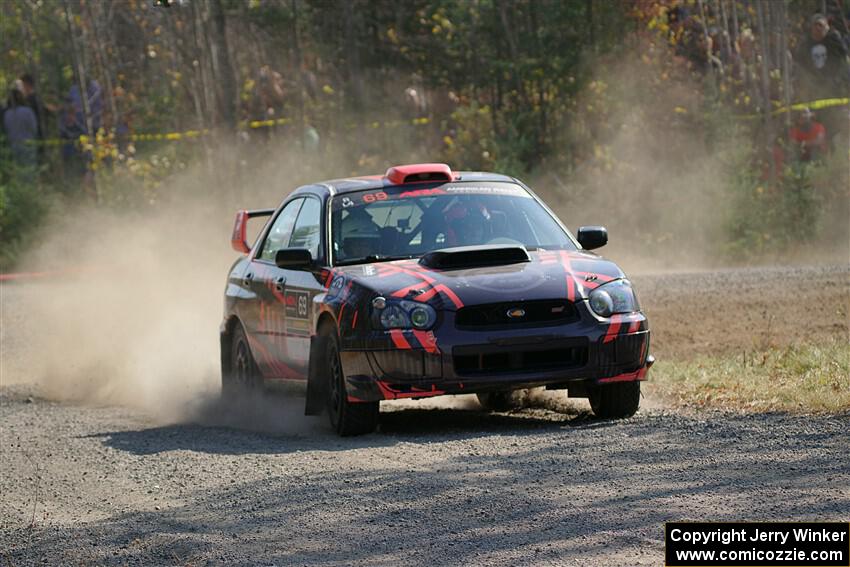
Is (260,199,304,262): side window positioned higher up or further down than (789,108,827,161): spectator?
higher up

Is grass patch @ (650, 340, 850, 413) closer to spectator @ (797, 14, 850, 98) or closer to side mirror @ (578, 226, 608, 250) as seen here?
side mirror @ (578, 226, 608, 250)

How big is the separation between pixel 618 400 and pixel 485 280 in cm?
115

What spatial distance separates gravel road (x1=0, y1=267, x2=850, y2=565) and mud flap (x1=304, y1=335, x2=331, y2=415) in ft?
0.51

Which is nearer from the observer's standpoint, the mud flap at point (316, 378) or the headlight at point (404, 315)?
the headlight at point (404, 315)

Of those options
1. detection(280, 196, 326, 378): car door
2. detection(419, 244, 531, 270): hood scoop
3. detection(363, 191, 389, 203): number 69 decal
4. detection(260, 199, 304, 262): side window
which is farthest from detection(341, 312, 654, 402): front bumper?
detection(260, 199, 304, 262): side window

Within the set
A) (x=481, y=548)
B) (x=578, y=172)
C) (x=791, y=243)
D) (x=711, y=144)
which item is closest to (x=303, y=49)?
(x=578, y=172)

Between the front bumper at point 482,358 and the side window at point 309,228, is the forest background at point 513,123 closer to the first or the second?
the side window at point 309,228

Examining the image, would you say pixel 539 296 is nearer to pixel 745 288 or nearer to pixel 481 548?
pixel 481 548

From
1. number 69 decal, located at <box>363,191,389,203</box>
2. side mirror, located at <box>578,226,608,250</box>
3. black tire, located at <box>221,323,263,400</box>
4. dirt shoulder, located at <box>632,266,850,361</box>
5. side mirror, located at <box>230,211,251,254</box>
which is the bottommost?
dirt shoulder, located at <box>632,266,850,361</box>

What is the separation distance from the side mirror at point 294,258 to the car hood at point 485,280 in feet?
1.37

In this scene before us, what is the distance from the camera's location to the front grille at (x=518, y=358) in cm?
928

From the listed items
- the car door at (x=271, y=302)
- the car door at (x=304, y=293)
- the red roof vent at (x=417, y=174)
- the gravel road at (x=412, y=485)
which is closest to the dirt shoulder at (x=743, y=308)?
the gravel road at (x=412, y=485)

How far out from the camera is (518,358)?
9.34 m

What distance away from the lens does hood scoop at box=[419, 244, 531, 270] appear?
32.1ft
